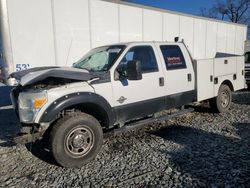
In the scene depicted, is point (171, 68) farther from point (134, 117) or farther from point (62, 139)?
point (62, 139)

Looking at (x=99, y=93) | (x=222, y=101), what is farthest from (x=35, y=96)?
(x=222, y=101)

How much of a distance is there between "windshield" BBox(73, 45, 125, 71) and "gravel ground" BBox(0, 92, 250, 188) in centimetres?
128

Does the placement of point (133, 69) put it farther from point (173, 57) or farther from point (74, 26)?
point (74, 26)

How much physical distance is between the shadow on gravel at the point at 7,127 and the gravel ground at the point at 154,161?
0.03 metres

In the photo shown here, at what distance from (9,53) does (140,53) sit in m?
2.78

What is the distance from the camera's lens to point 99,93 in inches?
176

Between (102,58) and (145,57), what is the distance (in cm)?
86

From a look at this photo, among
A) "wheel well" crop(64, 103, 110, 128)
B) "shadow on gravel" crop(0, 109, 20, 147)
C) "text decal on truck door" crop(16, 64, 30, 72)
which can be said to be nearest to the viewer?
"wheel well" crop(64, 103, 110, 128)

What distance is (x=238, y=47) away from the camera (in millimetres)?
14570

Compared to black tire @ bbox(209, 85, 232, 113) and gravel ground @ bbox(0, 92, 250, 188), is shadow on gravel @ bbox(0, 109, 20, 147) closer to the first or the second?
gravel ground @ bbox(0, 92, 250, 188)

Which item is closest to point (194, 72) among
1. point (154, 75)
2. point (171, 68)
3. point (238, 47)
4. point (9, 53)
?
point (171, 68)

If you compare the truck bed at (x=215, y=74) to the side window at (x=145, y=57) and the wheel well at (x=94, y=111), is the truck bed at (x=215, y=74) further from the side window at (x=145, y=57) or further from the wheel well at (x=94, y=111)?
the wheel well at (x=94, y=111)

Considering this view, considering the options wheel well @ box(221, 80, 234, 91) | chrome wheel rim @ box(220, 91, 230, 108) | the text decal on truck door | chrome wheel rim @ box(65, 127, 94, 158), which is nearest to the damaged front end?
chrome wheel rim @ box(65, 127, 94, 158)

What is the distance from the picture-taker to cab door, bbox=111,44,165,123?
475cm
